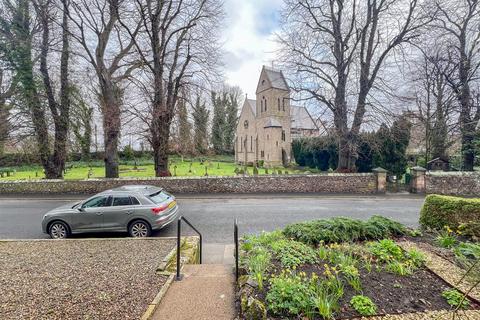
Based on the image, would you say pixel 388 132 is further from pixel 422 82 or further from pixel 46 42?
pixel 46 42

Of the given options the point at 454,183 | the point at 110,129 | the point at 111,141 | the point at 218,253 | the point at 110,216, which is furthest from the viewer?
the point at 111,141

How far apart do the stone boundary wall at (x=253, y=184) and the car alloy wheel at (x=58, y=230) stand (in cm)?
765

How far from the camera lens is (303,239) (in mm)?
5590

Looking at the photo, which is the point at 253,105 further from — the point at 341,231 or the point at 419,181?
the point at 341,231

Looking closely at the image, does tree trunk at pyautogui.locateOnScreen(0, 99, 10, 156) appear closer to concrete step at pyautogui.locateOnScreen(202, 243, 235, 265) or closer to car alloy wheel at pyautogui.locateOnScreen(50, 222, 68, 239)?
car alloy wheel at pyautogui.locateOnScreen(50, 222, 68, 239)

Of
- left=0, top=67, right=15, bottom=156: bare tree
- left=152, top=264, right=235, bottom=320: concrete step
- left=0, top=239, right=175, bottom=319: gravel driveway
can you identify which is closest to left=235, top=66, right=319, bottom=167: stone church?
left=0, top=67, right=15, bottom=156: bare tree

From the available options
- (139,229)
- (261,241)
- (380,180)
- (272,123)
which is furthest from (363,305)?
(272,123)

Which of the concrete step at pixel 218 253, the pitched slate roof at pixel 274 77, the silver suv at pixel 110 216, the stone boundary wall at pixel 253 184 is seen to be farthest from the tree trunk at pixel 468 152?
the pitched slate roof at pixel 274 77

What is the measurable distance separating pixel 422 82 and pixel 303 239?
78.6 feet

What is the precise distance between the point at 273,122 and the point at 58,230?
3184cm

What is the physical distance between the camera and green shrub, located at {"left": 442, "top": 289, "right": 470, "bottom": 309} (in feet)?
10.7

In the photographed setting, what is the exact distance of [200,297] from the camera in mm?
3812

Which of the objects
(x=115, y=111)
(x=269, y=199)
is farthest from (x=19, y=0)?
(x=269, y=199)

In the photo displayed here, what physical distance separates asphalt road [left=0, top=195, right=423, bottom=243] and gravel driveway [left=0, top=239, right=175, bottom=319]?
1.97 metres
